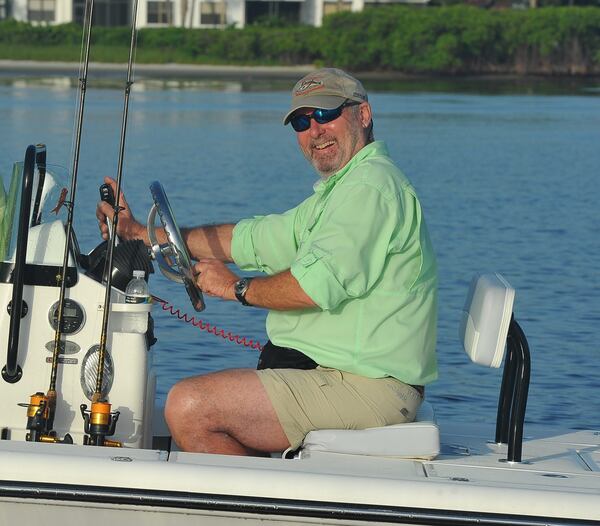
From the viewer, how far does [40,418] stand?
3.70 m

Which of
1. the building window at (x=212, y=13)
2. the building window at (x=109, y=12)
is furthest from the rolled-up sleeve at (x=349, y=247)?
the building window at (x=109, y=12)

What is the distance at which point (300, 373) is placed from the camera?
12.2ft

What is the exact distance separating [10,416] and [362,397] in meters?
0.97

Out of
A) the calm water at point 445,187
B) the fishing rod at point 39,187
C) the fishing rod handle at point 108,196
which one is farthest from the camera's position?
the calm water at point 445,187

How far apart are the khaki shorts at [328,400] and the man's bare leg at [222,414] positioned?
3 cm

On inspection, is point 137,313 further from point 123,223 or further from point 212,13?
point 212,13

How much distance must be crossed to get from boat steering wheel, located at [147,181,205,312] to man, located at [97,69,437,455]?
64 mm

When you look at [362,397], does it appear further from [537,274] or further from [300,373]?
[537,274]

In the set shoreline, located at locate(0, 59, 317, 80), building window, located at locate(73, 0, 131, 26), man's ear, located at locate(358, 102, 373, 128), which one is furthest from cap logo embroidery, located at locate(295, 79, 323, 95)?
building window, located at locate(73, 0, 131, 26)

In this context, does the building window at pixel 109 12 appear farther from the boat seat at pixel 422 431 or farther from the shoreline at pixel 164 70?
the boat seat at pixel 422 431

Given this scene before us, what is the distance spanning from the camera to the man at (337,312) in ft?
11.9

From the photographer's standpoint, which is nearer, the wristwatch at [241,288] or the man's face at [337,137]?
the wristwatch at [241,288]

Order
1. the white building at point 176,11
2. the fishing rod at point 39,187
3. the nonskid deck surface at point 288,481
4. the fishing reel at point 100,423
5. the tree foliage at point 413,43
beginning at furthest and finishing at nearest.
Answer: the white building at point 176,11 < the tree foliage at point 413,43 < the fishing rod at point 39,187 < the fishing reel at point 100,423 < the nonskid deck surface at point 288,481

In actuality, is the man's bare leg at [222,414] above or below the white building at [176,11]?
below
